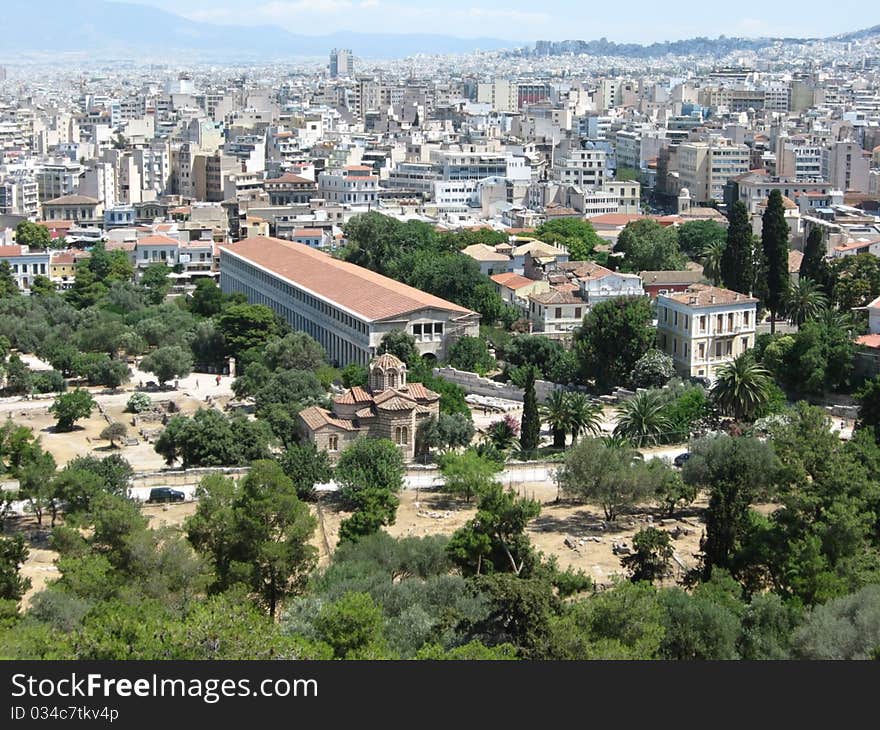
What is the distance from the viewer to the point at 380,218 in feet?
147

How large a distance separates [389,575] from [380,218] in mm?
27839

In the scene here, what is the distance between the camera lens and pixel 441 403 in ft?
89.4

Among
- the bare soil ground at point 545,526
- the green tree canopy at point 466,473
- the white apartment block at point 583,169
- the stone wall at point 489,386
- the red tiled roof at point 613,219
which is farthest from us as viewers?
the white apartment block at point 583,169

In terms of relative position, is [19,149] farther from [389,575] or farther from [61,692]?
[61,692]

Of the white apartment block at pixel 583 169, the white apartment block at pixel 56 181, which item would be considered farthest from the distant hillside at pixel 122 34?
the white apartment block at pixel 583 169

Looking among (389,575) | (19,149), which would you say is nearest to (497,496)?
(389,575)

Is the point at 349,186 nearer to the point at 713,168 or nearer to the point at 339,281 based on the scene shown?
the point at 713,168

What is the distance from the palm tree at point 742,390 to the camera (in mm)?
27375

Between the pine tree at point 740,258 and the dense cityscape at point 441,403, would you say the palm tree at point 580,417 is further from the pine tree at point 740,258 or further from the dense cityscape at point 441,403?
the pine tree at point 740,258

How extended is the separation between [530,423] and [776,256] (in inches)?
418

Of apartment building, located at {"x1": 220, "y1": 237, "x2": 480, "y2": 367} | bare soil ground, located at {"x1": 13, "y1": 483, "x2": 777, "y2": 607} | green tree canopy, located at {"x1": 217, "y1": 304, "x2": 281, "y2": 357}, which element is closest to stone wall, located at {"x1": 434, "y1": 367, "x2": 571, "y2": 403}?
apartment building, located at {"x1": 220, "y1": 237, "x2": 480, "y2": 367}

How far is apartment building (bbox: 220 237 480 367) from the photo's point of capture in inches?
1288

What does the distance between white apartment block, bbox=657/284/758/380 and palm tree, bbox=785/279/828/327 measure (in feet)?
6.71

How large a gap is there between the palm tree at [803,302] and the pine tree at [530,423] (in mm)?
9279
